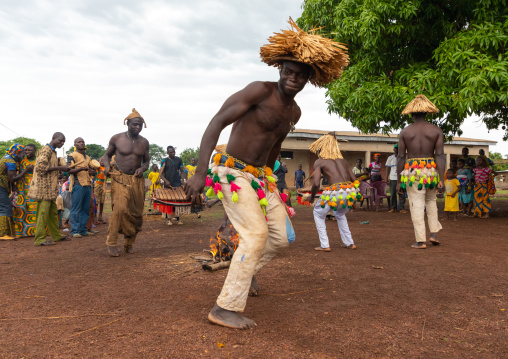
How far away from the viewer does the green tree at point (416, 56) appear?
836 centimetres

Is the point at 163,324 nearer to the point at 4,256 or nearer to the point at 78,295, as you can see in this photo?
the point at 78,295

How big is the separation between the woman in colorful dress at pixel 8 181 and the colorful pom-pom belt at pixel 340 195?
20.4 feet

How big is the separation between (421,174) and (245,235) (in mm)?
4086

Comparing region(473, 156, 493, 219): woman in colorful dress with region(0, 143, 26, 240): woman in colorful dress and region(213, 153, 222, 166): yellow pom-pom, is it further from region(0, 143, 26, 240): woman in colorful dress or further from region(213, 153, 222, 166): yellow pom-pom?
region(0, 143, 26, 240): woman in colorful dress

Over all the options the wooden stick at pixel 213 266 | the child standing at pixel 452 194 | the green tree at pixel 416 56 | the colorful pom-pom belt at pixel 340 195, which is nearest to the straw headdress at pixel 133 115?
the wooden stick at pixel 213 266

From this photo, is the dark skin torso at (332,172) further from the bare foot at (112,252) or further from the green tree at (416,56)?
the green tree at (416,56)

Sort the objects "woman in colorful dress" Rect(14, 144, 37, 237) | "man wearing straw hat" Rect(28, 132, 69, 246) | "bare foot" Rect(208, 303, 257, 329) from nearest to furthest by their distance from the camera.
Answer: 1. "bare foot" Rect(208, 303, 257, 329)
2. "man wearing straw hat" Rect(28, 132, 69, 246)
3. "woman in colorful dress" Rect(14, 144, 37, 237)

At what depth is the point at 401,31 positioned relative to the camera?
10.4 m

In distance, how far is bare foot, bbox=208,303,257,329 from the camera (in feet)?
9.79

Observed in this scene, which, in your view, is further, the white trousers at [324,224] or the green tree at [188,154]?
the green tree at [188,154]

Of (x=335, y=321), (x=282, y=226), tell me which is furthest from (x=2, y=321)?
(x=335, y=321)

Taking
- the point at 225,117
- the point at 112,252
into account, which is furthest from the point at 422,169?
the point at 112,252

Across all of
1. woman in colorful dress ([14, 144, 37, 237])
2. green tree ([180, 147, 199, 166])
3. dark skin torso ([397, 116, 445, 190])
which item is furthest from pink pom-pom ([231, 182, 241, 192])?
green tree ([180, 147, 199, 166])

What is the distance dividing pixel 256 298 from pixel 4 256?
4.81 meters
